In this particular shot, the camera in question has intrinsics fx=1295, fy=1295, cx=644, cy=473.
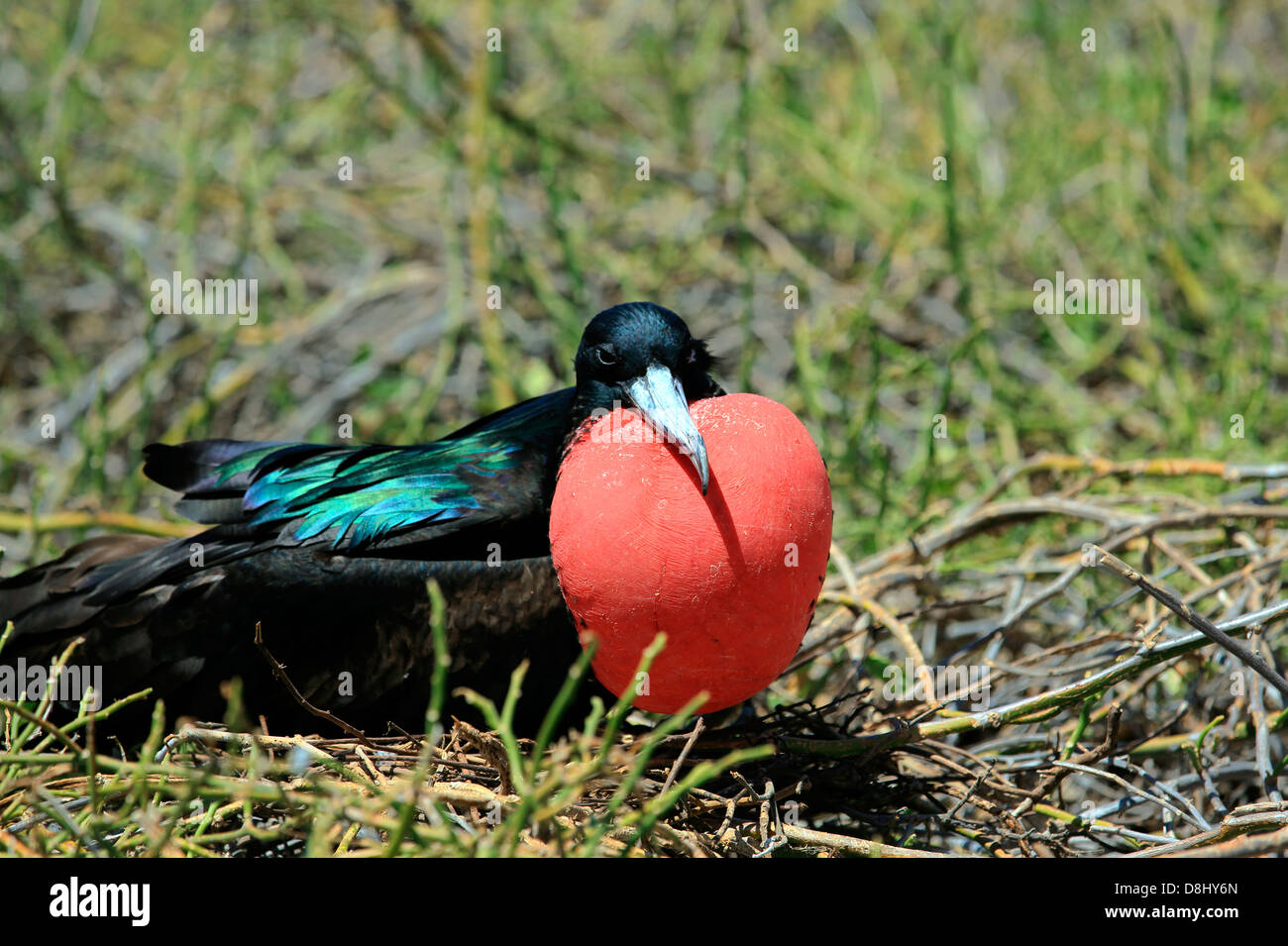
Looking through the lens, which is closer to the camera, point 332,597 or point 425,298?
point 332,597

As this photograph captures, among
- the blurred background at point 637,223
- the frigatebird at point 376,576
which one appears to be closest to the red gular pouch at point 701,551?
the frigatebird at point 376,576

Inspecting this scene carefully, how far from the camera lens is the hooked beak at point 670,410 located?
2.15m

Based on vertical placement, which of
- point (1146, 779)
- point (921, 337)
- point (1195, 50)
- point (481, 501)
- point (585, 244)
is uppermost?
point (1195, 50)

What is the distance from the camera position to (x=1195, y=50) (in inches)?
189

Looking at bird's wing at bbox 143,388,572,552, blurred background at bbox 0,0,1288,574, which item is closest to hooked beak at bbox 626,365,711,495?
bird's wing at bbox 143,388,572,552

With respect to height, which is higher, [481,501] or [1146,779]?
[481,501]

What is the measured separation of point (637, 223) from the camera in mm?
4953

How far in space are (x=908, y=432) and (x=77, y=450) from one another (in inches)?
104

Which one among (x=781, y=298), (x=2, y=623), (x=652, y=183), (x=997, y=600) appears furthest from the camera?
(x=652, y=183)

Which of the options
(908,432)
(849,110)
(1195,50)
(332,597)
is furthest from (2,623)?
(1195,50)

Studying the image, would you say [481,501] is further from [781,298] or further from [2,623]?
[781,298]

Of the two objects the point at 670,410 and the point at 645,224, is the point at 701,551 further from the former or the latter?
the point at 645,224

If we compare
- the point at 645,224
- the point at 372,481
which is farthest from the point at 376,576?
the point at 645,224

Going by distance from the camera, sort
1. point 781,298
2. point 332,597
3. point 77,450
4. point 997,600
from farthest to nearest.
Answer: point 781,298 → point 77,450 → point 997,600 → point 332,597
